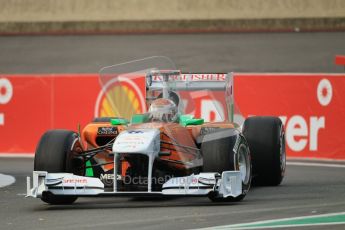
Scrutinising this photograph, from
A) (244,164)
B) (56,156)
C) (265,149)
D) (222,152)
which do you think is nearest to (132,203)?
(56,156)

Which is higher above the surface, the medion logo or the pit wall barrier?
the pit wall barrier

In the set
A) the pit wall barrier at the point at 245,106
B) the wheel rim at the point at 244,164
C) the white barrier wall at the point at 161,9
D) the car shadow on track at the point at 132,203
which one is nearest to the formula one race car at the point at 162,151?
the wheel rim at the point at 244,164

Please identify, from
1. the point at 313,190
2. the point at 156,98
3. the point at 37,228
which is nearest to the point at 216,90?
the point at 156,98

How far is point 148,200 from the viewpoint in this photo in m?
15.6

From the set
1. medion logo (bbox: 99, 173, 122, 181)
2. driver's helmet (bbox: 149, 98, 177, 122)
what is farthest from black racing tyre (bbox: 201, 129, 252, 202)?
medion logo (bbox: 99, 173, 122, 181)

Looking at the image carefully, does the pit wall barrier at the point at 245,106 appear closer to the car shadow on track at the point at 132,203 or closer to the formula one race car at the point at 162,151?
the formula one race car at the point at 162,151

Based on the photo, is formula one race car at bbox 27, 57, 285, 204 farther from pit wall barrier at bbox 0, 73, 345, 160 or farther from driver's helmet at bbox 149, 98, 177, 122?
pit wall barrier at bbox 0, 73, 345, 160

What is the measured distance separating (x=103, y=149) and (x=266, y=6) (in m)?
24.6

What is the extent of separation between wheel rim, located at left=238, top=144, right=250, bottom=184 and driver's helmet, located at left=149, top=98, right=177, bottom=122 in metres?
1.03

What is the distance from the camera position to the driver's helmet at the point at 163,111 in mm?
16000

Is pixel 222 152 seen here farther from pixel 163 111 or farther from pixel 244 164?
pixel 163 111

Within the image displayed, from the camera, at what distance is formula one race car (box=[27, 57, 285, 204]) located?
1459cm

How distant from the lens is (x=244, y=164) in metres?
16.0

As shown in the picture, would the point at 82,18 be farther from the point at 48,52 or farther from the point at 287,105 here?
the point at 287,105
